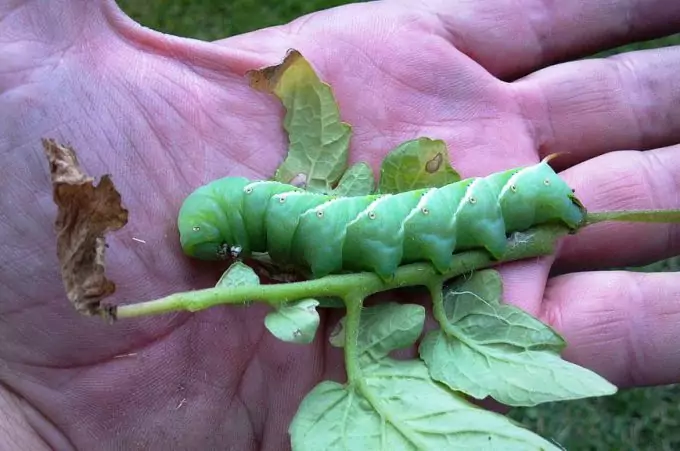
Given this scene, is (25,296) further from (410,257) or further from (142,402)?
(410,257)

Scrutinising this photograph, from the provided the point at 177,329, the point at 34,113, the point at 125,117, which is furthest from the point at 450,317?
the point at 34,113

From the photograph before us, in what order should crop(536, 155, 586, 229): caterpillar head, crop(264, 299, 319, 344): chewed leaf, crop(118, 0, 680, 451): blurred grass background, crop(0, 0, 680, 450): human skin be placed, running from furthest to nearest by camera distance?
1. crop(118, 0, 680, 451): blurred grass background
2. crop(536, 155, 586, 229): caterpillar head
3. crop(0, 0, 680, 450): human skin
4. crop(264, 299, 319, 344): chewed leaf


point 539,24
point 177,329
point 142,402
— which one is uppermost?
point 539,24

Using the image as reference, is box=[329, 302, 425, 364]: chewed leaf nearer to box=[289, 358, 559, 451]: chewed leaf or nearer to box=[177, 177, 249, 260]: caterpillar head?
box=[289, 358, 559, 451]: chewed leaf

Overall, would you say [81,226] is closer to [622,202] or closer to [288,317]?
[288,317]

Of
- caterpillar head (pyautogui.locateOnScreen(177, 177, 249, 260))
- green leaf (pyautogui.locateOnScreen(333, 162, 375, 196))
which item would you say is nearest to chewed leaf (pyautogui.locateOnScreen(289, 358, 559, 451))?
caterpillar head (pyautogui.locateOnScreen(177, 177, 249, 260))

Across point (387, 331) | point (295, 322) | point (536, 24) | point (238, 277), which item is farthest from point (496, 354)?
point (536, 24)
